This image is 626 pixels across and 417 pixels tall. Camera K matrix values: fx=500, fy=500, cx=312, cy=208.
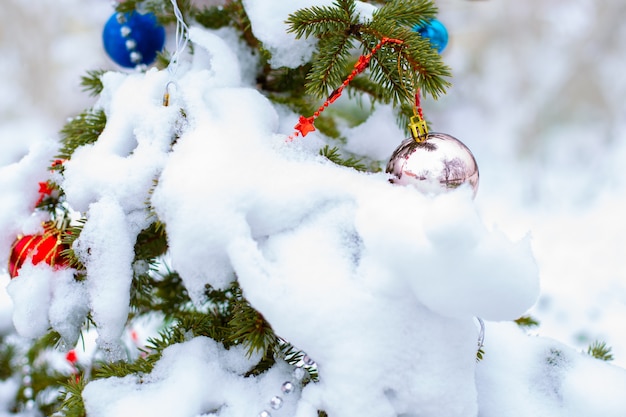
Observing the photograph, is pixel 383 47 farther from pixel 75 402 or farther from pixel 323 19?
pixel 75 402

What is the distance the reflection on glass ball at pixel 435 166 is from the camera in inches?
18.5

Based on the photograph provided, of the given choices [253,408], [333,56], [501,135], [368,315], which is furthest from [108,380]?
[501,135]

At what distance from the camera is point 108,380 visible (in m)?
0.48

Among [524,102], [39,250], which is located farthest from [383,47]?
[524,102]

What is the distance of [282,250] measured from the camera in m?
0.44

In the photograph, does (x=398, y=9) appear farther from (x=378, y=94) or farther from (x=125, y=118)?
(x=125, y=118)

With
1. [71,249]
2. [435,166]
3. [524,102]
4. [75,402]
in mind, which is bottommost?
[75,402]

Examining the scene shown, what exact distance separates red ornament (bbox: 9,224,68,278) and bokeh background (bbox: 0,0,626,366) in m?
1.62

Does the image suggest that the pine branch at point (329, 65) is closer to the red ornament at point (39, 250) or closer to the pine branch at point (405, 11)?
the pine branch at point (405, 11)

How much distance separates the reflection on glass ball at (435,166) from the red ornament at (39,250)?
375 millimetres

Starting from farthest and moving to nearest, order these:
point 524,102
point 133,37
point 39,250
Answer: point 524,102 → point 133,37 → point 39,250

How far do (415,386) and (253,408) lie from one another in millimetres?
160

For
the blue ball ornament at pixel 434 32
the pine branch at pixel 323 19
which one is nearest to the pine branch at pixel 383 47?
the pine branch at pixel 323 19

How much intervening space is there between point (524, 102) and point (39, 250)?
236 cm
